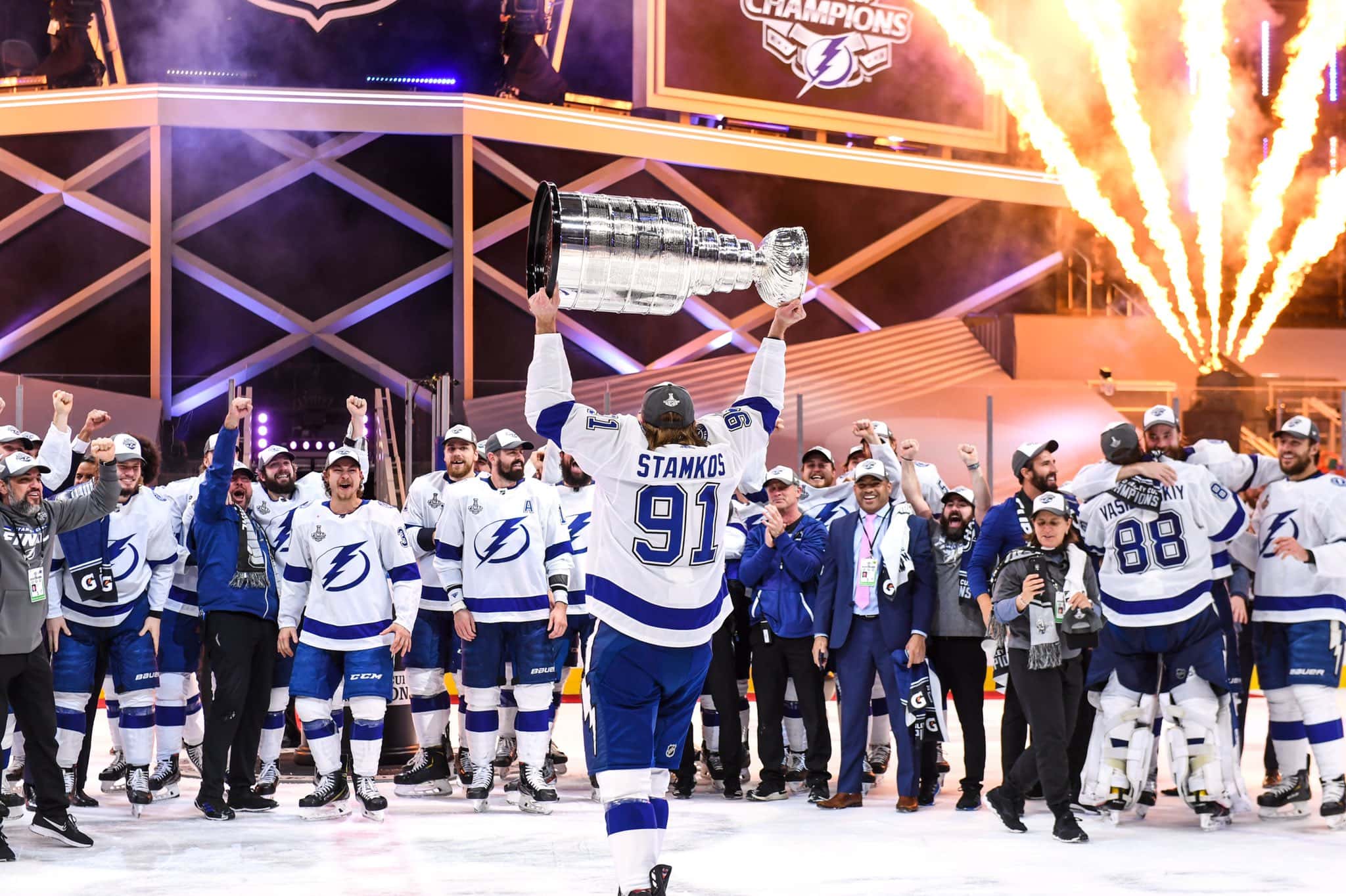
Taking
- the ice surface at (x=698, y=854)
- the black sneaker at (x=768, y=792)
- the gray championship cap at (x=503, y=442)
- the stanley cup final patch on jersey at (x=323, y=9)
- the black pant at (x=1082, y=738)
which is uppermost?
the stanley cup final patch on jersey at (x=323, y=9)

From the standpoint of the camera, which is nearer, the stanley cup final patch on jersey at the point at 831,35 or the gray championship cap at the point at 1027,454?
the gray championship cap at the point at 1027,454

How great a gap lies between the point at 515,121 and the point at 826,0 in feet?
16.7

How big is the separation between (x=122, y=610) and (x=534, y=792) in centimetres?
232

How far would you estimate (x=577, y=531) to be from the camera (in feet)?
29.9

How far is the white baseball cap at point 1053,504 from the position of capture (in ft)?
23.7

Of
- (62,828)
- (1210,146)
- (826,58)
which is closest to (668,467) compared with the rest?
(62,828)

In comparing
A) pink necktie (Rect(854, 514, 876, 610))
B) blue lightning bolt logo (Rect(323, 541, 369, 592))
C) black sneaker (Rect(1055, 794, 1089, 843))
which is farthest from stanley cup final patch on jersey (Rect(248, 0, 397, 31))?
black sneaker (Rect(1055, 794, 1089, 843))

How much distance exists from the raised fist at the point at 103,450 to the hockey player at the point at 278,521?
0.90 meters

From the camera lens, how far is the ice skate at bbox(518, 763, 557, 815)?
793 cm

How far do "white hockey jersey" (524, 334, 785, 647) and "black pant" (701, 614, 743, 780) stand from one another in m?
3.21

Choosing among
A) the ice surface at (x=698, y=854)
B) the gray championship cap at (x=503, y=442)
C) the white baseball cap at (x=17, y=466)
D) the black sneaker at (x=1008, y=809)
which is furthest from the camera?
the gray championship cap at (x=503, y=442)

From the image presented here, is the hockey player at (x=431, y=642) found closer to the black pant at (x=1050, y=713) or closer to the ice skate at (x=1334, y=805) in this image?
the black pant at (x=1050, y=713)

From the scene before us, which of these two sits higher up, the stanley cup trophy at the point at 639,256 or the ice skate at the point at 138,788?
the stanley cup trophy at the point at 639,256

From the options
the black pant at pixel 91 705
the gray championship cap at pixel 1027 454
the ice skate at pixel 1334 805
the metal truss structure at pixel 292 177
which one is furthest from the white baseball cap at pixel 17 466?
the metal truss structure at pixel 292 177
